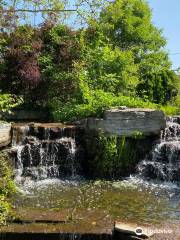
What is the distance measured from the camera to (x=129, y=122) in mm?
14227

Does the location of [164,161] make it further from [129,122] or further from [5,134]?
[5,134]

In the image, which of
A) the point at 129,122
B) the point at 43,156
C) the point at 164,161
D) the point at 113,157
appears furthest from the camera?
the point at 164,161

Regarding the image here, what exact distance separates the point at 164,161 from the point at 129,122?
157 cm

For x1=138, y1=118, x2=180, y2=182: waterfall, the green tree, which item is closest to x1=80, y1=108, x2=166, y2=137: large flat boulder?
x1=138, y1=118, x2=180, y2=182: waterfall

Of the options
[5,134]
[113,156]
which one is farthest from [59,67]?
[113,156]

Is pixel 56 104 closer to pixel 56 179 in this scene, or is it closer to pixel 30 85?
pixel 30 85

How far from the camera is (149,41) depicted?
35.3 m

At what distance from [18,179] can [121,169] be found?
294 cm

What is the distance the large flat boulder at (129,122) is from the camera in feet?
46.2

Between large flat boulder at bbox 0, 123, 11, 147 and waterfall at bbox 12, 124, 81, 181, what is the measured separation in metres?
0.25

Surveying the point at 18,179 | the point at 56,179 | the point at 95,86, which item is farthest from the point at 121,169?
the point at 95,86

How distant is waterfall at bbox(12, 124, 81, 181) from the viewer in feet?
45.0
